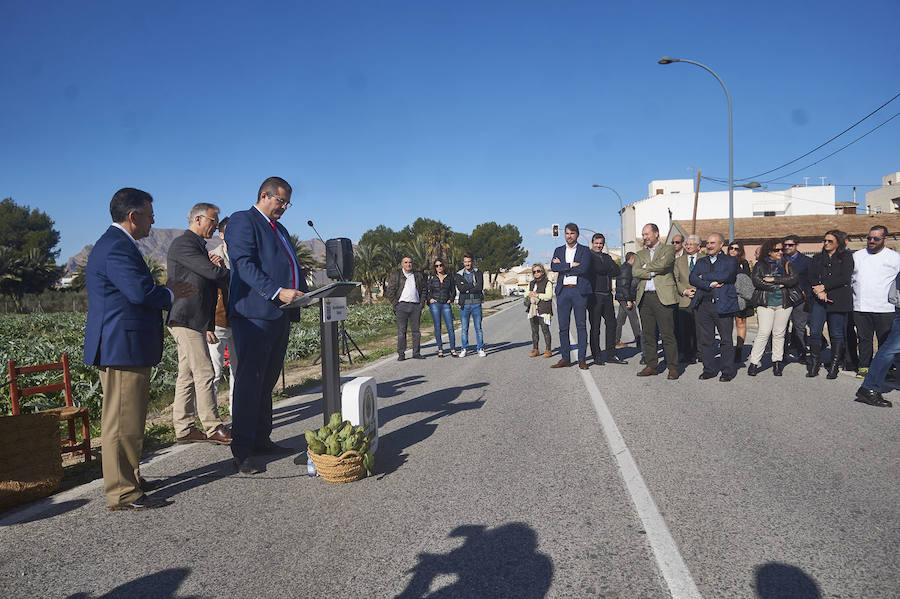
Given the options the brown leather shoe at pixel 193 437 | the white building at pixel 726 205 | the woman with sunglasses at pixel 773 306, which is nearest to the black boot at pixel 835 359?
the woman with sunglasses at pixel 773 306

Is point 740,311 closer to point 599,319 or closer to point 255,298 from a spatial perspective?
point 599,319

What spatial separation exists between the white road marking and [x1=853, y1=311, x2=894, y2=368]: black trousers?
438 cm

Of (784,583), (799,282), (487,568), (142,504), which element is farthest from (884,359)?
(142,504)

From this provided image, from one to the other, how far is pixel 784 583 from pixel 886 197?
75.7 metres

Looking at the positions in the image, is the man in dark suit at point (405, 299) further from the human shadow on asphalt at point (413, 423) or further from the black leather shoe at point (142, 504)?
the black leather shoe at point (142, 504)

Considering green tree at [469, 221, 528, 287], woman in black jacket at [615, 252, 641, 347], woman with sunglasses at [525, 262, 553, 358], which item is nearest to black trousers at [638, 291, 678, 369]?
woman in black jacket at [615, 252, 641, 347]

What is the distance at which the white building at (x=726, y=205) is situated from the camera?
70500 millimetres

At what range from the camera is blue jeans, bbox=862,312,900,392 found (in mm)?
6320

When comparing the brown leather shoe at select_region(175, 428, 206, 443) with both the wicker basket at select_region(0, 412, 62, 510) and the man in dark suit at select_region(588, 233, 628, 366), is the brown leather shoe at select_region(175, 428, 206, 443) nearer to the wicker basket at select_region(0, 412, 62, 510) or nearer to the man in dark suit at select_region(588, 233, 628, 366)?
the wicker basket at select_region(0, 412, 62, 510)

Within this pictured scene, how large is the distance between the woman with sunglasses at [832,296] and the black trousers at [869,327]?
26cm

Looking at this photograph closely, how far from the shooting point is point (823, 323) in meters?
8.52

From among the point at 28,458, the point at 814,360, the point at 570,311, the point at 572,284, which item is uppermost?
the point at 572,284

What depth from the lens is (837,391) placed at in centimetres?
723

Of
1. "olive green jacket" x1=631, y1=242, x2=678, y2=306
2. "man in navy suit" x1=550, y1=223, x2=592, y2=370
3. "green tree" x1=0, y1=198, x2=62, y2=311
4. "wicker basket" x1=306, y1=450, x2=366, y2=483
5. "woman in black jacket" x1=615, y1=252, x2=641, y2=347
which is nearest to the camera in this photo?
"wicker basket" x1=306, y1=450, x2=366, y2=483
